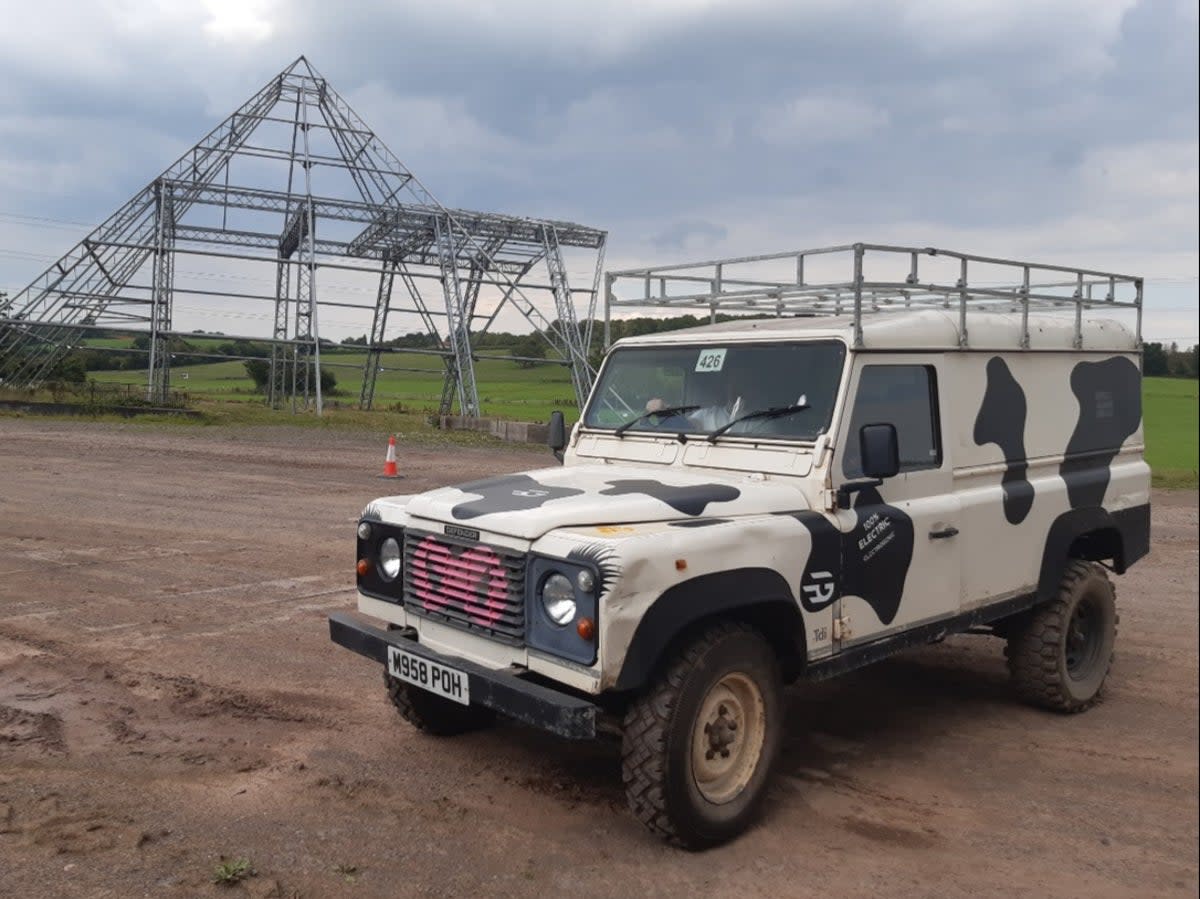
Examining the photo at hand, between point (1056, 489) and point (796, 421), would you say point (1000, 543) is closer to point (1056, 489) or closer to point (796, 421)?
point (1056, 489)

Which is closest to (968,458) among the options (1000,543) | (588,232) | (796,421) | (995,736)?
(1000,543)

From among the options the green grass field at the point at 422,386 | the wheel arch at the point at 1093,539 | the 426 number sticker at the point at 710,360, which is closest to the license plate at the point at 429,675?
the 426 number sticker at the point at 710,360

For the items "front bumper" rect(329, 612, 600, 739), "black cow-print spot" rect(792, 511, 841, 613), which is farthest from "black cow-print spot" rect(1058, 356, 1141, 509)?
"front bumper" rect(329, 612, 600, 739)

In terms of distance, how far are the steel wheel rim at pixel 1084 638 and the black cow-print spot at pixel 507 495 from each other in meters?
3.43

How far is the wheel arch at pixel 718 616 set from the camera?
13.2 feet

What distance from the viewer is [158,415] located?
26766 mm

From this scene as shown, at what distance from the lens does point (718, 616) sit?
4410 mm

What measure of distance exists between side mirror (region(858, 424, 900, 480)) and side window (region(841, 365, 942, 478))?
0.31m

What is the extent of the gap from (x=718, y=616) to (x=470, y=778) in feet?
5.14

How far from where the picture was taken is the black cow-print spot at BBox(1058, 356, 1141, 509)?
6.34 meters

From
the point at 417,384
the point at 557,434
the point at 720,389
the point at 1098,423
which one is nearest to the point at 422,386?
the point at 417,384

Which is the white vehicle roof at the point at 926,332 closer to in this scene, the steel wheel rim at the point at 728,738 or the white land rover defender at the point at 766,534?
the white land rover defender at the point at 766,534

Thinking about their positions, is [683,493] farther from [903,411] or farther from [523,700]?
[903,411]

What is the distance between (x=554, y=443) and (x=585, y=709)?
8.56ft
